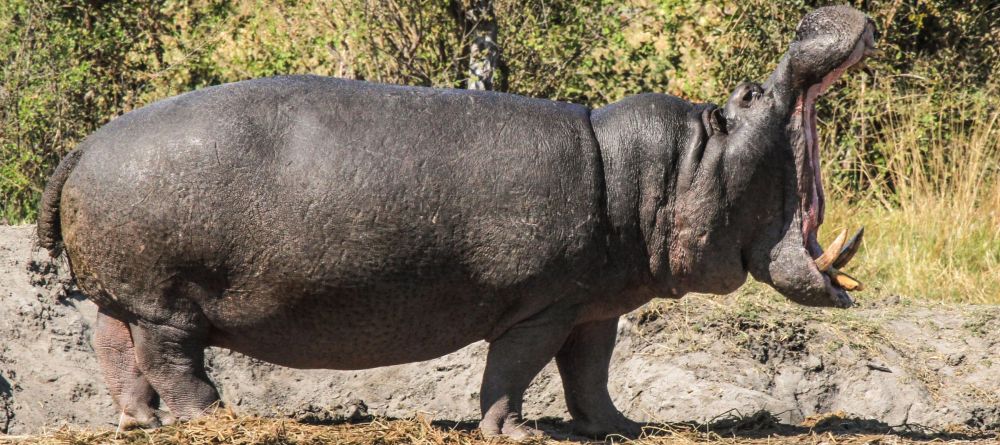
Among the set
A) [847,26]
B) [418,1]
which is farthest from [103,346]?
[418,1]

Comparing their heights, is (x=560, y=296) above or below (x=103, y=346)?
above

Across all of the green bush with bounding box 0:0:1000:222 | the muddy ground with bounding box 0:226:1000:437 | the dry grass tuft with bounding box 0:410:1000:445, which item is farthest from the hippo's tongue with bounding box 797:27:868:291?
the green bush with bounding box 0:0:1000:222

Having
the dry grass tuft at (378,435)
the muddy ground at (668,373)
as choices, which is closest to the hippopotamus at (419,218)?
the dry grass tuft at (378,435)

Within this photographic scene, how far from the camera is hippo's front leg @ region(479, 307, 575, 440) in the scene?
4.66 meters

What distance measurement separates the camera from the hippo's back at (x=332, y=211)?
4.36m

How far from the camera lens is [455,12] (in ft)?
30.0

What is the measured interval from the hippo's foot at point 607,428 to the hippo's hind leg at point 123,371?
1660 mm

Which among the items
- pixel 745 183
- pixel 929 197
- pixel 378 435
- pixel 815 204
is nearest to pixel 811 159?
pixel 815 204

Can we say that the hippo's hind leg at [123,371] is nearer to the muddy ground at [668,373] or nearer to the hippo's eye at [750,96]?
the muddy ground at [668,373]

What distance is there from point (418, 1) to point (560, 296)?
15.8ft

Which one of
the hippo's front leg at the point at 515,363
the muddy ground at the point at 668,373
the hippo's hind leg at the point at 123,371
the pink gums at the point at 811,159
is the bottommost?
the muddy ground at the point at 668,373

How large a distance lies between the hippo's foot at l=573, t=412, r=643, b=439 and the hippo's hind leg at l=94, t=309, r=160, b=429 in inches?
65.3

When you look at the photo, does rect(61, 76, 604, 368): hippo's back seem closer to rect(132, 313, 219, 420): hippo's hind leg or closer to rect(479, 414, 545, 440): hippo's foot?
rect(132, 313, 219, 420): hippo's hind leg

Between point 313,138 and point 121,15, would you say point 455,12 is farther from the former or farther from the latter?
point 313,138
